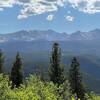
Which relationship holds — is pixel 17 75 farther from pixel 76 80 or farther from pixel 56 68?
pixel 76 80

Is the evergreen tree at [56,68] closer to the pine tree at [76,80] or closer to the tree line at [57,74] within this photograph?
the tree line at [57,74]

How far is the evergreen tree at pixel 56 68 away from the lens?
96188 mm

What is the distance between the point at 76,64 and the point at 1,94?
218 feet

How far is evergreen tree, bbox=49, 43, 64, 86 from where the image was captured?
316 feet

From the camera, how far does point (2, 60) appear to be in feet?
370

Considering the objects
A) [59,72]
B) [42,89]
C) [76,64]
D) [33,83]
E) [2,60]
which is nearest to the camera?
[42,89]

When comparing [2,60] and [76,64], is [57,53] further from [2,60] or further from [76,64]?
[2,60]

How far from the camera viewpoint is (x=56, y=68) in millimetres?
98625

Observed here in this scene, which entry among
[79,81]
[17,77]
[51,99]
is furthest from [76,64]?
[51,99]

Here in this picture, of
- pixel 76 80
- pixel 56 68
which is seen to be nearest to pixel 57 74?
pixel 56 68

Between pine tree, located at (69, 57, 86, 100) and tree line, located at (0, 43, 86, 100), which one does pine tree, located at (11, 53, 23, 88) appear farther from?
Answer: pine tree, located at (69, 57, 86, 100)

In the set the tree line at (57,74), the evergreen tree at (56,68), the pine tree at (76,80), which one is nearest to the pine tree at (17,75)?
the tree line at (57,74)

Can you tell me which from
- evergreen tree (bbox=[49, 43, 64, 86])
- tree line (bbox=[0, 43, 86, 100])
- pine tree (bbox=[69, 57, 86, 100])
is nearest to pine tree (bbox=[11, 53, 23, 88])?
tree line (bbox=[0, 43, 86, 100])

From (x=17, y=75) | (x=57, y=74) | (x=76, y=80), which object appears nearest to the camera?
(x=57, y=74)
